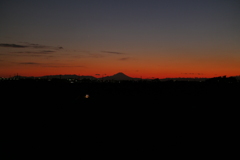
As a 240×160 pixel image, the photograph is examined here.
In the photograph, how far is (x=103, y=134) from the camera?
13266 mm

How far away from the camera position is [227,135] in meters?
13.8

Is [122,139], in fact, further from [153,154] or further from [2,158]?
[2,158]

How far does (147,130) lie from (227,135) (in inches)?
191

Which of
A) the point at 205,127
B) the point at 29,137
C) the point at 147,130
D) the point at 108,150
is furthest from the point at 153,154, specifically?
the point at 205,127

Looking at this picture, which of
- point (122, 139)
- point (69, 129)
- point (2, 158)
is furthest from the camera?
point (69, 129)

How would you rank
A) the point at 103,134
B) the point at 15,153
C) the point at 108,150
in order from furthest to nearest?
the point at 103,134, the point at 108,150, the point at 15,153

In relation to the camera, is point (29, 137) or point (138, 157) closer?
point (138, 157)

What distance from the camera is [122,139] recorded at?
1213cm

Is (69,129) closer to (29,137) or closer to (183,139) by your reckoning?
(29,137)

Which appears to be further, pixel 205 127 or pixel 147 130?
pixel 205 127

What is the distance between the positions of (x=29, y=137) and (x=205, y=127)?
11.7 m

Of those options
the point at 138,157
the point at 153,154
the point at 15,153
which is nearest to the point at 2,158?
the point at 15,153

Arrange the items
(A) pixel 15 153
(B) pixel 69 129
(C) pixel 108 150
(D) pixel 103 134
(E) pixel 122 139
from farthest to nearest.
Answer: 1. (B) pixel 69 129
2. (D) pixel 103 134
3. (E) pixel 122 139
4. (C) pixel 108 150
5. (A) pixel 15 153

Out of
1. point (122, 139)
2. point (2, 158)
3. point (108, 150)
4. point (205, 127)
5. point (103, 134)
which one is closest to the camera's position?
point (2, 158)
